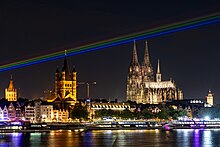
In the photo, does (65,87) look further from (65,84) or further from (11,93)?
(11,93)

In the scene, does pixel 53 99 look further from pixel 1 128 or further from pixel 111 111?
pixel 1 128

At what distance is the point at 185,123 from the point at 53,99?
117 ft

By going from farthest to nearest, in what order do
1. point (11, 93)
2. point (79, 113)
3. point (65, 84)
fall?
point (11, 93) < point (65, 84) < point (79, 113)

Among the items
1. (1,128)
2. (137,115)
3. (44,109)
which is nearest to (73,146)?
(1,128)

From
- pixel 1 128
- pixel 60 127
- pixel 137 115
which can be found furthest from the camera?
pixel 137 115

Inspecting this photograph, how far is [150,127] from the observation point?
157 metres

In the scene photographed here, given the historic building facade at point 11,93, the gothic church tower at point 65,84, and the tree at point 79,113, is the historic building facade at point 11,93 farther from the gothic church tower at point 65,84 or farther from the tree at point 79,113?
the tree at point 79,113

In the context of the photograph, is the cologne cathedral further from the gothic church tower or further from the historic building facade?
the historic building facade

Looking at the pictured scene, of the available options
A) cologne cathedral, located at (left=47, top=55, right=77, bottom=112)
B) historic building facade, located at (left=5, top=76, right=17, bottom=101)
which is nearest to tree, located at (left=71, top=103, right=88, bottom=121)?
cologne cathedral, located at (left=47, top=55, right=77, bottom=112)

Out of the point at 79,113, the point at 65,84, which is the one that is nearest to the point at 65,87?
the point at 65,84

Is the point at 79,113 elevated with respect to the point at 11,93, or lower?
lower

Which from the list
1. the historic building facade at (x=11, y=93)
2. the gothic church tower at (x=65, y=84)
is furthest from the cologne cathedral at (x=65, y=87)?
the historic building facade at (x=11, y=93)

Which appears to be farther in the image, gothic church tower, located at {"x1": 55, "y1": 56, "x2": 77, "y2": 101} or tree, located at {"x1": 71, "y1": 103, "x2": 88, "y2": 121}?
gothic church tower, located at {"x1": 55, "y1": 56, "x2": 77, "y2": 101}

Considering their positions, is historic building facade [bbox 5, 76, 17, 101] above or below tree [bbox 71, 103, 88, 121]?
above
